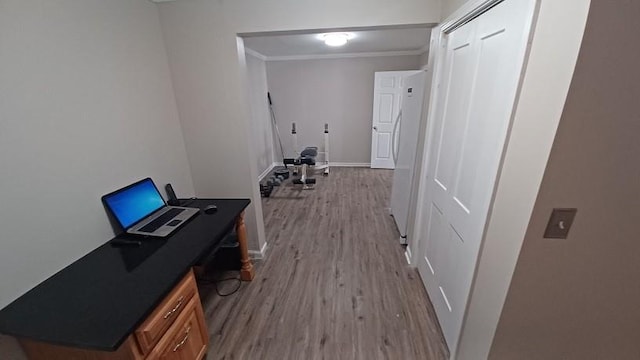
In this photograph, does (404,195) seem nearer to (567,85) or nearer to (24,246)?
(567,85)

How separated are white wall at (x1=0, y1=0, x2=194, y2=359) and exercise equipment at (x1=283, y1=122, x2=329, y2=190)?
2779 mm

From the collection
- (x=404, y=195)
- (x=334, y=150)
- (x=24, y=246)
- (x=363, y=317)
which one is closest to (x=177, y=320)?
(x=24, y=246)

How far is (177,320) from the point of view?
3.99 feet

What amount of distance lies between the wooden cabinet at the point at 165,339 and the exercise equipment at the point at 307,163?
313 centimetres

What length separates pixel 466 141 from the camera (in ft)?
4.51

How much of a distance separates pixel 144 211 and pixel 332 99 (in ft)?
14.2

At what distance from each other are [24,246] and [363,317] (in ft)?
6.39

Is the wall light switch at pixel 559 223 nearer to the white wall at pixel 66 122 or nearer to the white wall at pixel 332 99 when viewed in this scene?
the white wall at pixel 66 122

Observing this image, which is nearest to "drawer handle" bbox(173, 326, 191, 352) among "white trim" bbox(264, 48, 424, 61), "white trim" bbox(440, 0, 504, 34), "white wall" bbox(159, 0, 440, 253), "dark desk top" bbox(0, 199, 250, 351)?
"dark desk top" bbox(0, 199, 250, 351)

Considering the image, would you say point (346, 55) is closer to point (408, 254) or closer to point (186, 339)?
point (408, 254)

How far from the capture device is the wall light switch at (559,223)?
85 centimetres

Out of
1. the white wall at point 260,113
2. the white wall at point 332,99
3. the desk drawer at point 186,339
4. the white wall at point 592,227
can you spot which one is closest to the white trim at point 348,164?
the white wall at point 332,99

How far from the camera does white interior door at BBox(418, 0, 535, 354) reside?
1.03 meters

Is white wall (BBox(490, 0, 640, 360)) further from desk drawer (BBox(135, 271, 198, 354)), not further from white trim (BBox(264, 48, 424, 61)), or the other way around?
white trim (BBox(264, 48, 424, 61))
